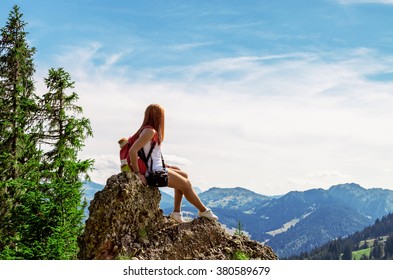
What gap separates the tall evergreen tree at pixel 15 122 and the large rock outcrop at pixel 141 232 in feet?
65.3

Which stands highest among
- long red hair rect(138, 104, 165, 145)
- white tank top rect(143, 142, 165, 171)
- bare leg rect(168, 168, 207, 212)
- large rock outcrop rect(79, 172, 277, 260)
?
long red hair rect(138, 104, 165, 145)

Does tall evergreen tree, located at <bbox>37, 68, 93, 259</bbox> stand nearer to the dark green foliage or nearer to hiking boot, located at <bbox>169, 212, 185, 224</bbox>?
the dark green foliage

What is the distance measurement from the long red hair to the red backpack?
5.4 inches

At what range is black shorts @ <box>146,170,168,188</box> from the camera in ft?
32.4

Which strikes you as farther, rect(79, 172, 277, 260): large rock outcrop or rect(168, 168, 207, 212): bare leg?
rect(168, 168, 207, 212): bare leg

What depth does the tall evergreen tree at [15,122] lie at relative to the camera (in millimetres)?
29953

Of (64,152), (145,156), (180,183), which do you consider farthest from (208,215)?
(64,152)

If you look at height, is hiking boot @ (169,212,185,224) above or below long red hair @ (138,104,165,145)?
below

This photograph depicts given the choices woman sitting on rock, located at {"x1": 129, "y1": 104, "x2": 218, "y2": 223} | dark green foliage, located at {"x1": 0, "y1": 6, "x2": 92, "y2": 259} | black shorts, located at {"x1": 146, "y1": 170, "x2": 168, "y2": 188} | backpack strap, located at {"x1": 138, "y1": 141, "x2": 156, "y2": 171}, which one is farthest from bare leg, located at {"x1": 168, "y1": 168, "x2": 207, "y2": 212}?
dark green foliage, located at {"x1": 0, "y1": 6, "x2": 92, "y2": 259}

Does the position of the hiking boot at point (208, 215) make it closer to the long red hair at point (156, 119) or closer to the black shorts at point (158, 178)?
the black shorts at point (158, 178)

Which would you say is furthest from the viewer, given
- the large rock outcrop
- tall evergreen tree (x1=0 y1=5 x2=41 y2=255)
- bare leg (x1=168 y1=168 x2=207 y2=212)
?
tall evergreen tree (x1=0 y1=5 x2=41 y2=255)

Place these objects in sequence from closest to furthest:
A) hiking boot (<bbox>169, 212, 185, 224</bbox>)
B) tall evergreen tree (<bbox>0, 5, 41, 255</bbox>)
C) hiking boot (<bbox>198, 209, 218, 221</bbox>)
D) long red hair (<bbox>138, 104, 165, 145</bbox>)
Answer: long red hair (<bbox>138, 104, 165, 145</bbox>)
hiking boot (<bbox>198, 209, 218, 221</bbox>)
hiking boot (<bbox>169, 212, 185, 224</bbox>)
tall evergreen tree (<bbox>0, 5, 41, 255</bbox>)

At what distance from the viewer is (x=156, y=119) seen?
9.81 m

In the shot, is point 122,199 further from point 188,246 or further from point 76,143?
point 76,143
